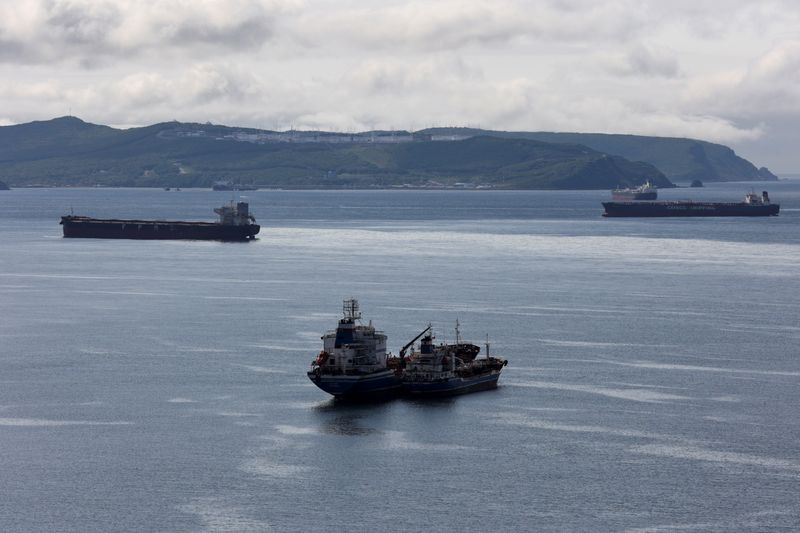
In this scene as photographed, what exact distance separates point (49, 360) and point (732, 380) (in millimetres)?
56527

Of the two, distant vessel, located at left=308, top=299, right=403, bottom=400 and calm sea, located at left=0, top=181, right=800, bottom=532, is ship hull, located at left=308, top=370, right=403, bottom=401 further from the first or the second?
calm sea, located at left=0, top=181, right=800, bottom=532

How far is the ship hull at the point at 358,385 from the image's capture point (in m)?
97.6

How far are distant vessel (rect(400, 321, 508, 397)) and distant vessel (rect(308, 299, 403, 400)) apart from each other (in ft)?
5.94

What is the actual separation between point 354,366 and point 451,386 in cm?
781

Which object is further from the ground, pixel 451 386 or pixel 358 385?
pixel 358 385

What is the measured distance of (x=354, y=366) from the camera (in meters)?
99.2

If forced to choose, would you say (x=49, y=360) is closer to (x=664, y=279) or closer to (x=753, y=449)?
(x=753, y=449)

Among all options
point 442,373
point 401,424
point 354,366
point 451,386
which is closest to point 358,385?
point 354,366

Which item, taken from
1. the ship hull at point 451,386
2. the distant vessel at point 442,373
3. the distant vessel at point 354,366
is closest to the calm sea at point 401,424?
the ship hull at point 451,386

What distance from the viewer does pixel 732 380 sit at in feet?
342

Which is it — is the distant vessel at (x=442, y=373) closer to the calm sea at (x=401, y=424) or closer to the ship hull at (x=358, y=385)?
the ship hull at (x=358, y=385)

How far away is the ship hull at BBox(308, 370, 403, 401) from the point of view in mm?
97562

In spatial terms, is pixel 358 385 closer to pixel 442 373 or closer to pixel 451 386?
pixel 442 373

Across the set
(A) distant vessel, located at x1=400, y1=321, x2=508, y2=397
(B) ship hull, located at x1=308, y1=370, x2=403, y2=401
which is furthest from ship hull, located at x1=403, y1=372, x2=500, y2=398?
(B) ship hull, located at x1=308, y1=370, x2=403, y2=401
